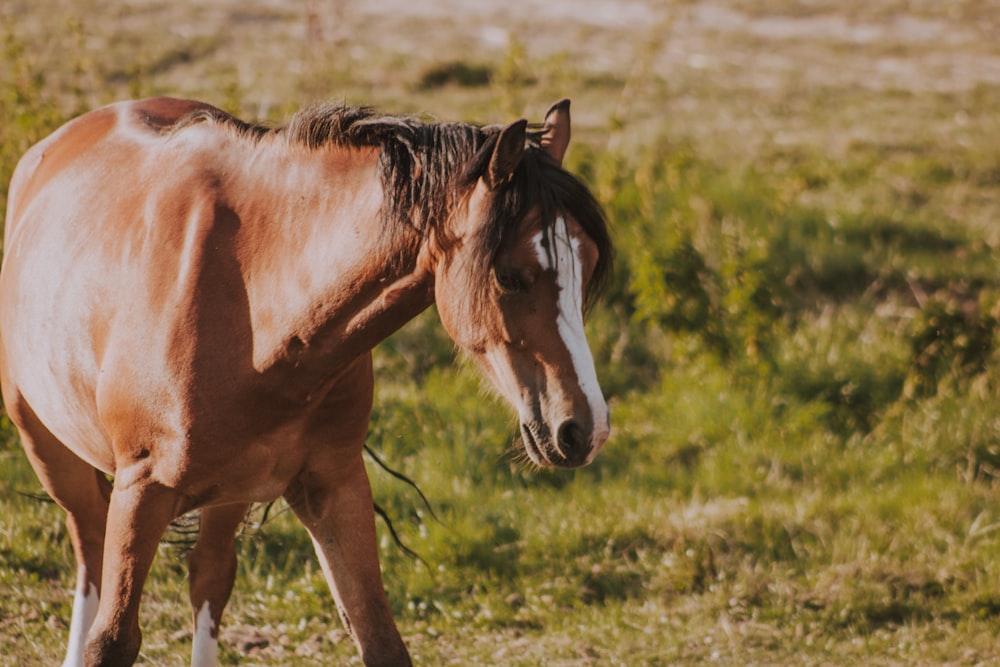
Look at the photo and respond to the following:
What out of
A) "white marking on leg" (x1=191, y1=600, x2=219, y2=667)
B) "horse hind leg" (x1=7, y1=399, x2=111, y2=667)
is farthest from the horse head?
"horse hind leg" (x1=7, y1=399, x2=111, y2=667)

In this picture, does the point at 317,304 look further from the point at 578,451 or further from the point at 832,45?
the point at 832,45

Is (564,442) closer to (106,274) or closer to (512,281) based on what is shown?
(512,281)

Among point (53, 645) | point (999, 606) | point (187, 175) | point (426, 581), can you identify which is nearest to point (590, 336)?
point (426, 581)

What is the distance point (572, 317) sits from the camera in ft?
8.46

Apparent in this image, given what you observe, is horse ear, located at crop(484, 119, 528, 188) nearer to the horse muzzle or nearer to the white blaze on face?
the white blaze on face

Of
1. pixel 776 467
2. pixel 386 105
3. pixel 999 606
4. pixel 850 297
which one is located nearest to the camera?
pixel 999 606

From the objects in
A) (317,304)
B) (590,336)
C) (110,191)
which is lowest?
(590,336)

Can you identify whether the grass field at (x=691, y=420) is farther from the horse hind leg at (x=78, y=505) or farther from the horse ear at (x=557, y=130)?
the horse ear at (x=557, y=130)

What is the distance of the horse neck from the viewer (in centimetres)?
279

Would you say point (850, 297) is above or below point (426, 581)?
above

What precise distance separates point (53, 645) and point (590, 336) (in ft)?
11.2

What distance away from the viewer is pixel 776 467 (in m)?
5.75

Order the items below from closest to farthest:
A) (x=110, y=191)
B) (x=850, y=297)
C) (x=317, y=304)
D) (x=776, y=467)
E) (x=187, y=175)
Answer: (x=317, y=304), (x=187, y=175), (x=110, y=191), (x=776, y=467), (x=850, y=297)

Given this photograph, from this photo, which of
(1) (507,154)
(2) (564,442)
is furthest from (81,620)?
(1) (507,154)
